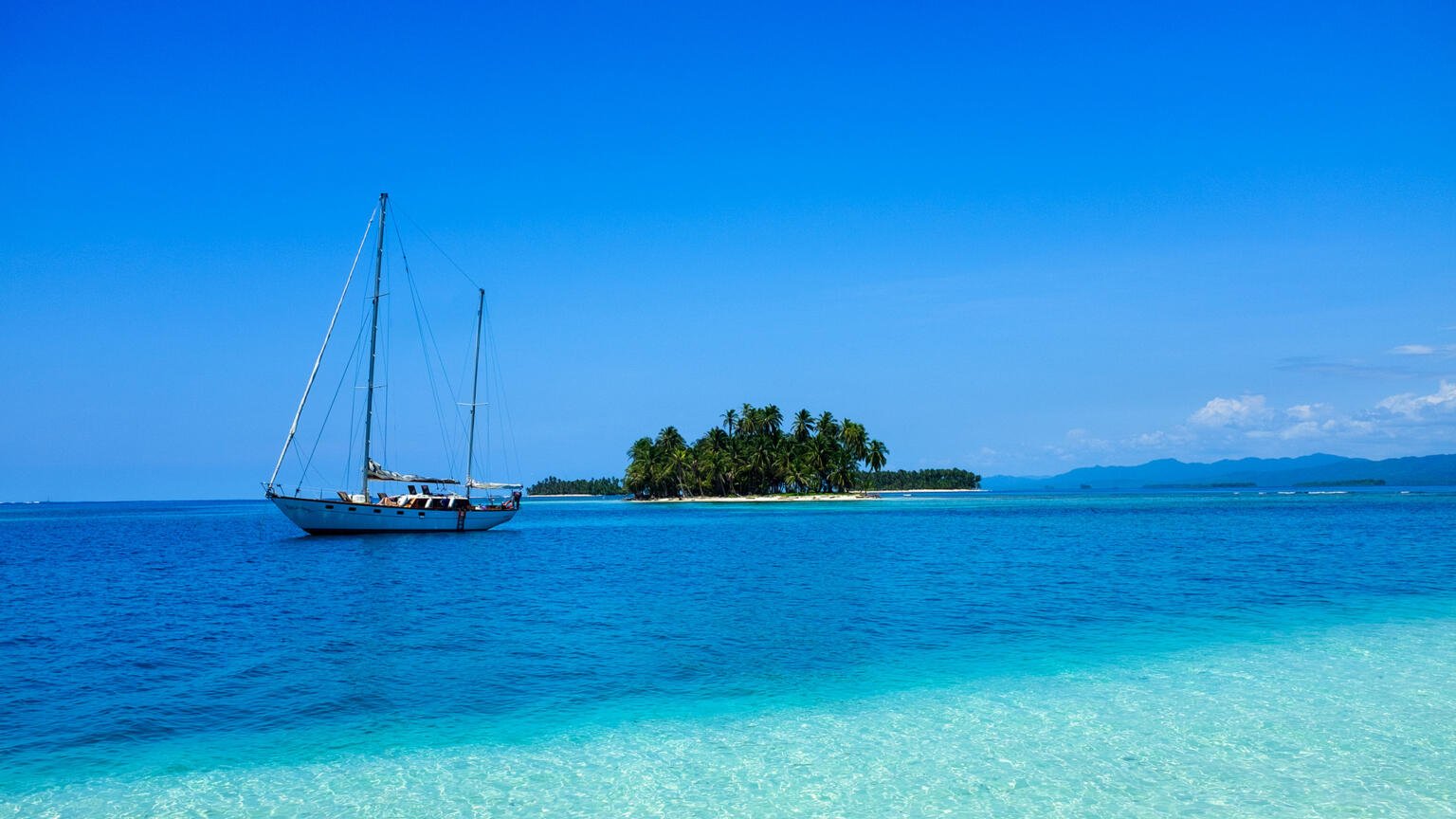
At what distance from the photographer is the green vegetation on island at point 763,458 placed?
132875 millimetres

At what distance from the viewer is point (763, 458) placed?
132 m

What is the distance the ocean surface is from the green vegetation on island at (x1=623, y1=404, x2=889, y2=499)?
10082cm

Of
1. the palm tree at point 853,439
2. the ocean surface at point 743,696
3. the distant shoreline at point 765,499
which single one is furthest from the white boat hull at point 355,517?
the palm tree at point 853,439

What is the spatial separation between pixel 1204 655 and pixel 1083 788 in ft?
28.6

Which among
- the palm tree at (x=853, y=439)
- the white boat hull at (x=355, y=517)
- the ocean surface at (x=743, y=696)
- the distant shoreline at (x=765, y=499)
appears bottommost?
the ocean surface at (x=743, y=696)

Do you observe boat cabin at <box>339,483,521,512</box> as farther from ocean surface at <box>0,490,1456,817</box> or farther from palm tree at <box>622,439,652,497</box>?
palm tree at <box>622,439,652,497</box>

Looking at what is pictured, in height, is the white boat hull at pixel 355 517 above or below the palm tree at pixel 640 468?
below

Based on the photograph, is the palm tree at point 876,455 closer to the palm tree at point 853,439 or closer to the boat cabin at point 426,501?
the palm tree at point 853,439

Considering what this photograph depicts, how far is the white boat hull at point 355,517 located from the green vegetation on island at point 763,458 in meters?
77.6

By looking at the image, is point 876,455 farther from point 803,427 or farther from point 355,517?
point 355,517

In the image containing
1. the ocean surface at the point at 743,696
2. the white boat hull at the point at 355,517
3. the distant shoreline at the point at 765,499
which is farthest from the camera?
the distant shoreline at the point at 765,499

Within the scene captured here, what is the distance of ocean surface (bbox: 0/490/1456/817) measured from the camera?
32.0 feet

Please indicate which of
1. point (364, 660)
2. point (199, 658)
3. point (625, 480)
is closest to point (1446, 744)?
point (364, 660)

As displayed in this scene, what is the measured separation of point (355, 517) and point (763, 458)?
82.9 m
